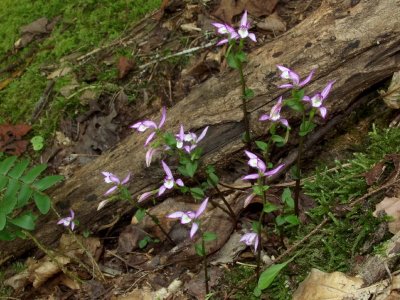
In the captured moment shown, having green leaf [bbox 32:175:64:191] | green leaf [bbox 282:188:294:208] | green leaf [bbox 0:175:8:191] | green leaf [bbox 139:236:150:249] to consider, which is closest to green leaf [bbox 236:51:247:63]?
green leaf [bbox 282:188:294:208]

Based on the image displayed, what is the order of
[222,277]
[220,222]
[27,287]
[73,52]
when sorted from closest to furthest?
[222,277] → [220,222] → [27,287] → [73,52]

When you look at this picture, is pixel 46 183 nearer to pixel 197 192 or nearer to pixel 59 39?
pixel 197 192

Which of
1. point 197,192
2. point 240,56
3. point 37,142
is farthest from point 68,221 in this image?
point 240,56

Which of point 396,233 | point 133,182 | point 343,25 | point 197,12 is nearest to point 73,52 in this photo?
point 197,12

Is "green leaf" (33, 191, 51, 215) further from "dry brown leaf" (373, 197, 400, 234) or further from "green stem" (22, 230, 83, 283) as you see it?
"dry brown leaf" (373, 197, 400, 234)

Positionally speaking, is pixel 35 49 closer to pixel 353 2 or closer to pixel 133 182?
pixel 133 182
